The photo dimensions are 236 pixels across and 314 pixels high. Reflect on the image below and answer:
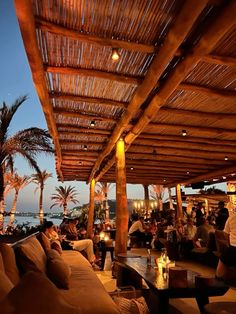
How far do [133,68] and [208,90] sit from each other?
132 cm

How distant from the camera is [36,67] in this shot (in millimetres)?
3729

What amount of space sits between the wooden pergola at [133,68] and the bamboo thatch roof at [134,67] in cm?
1

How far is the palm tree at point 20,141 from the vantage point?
8.11 m

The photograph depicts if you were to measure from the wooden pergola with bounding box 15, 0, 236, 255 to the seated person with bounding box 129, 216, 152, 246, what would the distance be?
15.0ft

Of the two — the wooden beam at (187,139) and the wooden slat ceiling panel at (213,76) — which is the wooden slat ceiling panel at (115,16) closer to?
the wooden slat ceiling panel at (213,76)

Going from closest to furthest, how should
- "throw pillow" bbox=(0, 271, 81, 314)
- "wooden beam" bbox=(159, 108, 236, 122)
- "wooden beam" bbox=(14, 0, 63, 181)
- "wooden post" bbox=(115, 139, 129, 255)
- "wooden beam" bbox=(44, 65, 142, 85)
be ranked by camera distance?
"throw pillow" bbox=(0, 271, 81, 314), "wooden beam" bbox=(14, 0, 63, 181), "wooden beam" bbox=(44, 65, 142, 85), "wooden beam" bbox=(159, 108, 236, 122), "wooden post" bbox=(115, 139, 129, 255)

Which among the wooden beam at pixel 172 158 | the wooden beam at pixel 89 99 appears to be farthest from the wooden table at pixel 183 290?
the wooden beam at pixel 172 158

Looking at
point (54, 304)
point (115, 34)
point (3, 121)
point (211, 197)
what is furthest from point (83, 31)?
point (211, 197)

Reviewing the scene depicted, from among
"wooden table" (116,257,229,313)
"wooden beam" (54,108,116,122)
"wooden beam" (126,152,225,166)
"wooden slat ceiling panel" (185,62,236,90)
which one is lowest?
"wooden table" (116,257,229,313)

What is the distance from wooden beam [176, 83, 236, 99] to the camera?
4.54 metres

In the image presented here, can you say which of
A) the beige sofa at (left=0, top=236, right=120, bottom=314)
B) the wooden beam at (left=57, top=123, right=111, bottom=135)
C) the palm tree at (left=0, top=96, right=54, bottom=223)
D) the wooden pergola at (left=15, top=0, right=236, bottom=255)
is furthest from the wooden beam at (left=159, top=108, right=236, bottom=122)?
the palm tree at (left=0, top=96, right=54, bottom=223)

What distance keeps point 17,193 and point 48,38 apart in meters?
22.0

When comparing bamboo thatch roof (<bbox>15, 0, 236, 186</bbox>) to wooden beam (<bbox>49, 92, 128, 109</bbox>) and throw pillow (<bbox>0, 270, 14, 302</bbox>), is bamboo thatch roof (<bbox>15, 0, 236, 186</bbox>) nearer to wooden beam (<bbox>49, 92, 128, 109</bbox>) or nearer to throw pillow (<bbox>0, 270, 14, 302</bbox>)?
wooden beam (<bbox>49, 92, 128, 109</bbox>)

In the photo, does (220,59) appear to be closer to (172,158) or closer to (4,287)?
(4,287)
